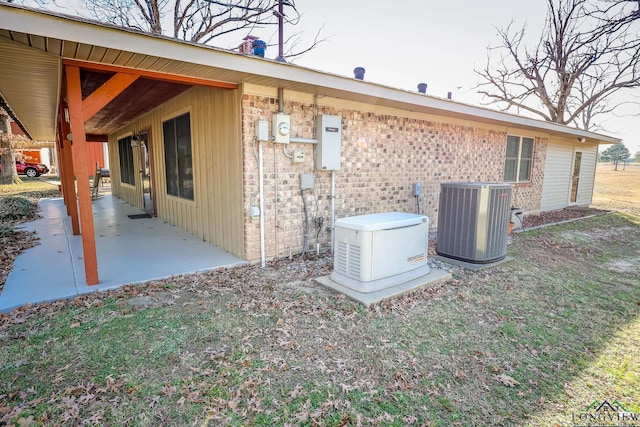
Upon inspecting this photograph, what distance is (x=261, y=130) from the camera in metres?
4.37

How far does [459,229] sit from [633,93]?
22.5 m

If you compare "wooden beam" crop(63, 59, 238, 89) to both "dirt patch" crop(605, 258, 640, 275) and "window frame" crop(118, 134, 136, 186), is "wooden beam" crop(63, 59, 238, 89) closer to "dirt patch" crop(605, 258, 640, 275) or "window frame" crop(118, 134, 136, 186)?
"dirt patch" crop(605, 258, 640, 275)

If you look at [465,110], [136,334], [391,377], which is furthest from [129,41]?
[465,110]

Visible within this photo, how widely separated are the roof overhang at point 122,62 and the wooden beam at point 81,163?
0.77ft

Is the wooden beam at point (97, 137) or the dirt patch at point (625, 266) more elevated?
the wooden beam at point (97, 137)

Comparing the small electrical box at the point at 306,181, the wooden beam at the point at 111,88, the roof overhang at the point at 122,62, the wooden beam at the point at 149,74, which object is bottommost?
the small electrical box at the point at 306,181

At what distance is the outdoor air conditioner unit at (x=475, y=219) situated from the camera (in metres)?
4.57

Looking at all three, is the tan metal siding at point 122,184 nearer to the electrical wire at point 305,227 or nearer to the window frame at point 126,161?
the window frame at point 126,161

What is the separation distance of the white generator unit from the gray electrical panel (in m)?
1.45

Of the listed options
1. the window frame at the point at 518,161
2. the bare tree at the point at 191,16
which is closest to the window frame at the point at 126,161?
the bare tree at the point at 191,16

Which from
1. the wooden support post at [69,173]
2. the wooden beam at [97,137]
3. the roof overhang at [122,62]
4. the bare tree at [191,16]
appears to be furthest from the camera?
the wooden beam at [97,137]

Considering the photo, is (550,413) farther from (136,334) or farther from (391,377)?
(136,334)

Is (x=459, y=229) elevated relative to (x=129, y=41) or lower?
lower

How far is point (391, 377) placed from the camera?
2291mm
